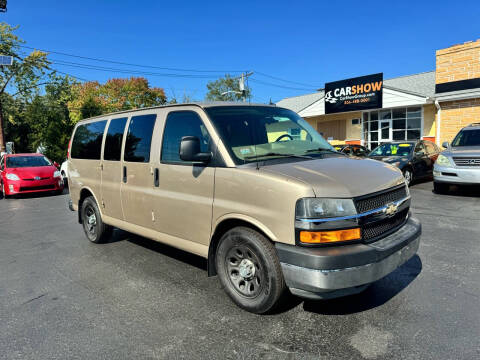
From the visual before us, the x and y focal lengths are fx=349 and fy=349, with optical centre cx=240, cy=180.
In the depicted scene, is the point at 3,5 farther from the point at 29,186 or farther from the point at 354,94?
→ the point at 354,94

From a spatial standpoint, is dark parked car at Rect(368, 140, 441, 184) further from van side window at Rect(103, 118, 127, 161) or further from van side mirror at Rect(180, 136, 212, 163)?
van side mirror at Rect(180, 136, 212, 163)

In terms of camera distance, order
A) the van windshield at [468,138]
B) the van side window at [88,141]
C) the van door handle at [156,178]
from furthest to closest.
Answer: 1. the van windshield at [468,138]
2. the van side window at [88,141]
3. the van door handle at [156,178]

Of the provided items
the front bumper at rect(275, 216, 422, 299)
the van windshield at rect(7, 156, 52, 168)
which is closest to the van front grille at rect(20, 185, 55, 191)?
the van windshield at rect(7, 156, 52, 168)

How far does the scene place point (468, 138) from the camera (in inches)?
402

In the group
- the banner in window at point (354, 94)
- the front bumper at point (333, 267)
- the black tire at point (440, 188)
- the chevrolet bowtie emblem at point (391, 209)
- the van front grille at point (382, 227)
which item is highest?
the banner in window at point (354, 94)

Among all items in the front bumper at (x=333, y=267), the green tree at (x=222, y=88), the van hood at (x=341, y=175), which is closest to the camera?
the front bumper at (x=333, y=267)

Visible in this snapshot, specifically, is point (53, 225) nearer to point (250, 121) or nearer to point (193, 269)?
point (193, 269)

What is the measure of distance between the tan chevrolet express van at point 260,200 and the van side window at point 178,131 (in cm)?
1

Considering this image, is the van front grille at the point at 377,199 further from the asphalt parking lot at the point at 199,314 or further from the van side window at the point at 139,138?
the van side window at the point at 139,138

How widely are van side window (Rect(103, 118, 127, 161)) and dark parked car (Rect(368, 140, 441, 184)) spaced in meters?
9.06

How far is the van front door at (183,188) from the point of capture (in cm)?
354

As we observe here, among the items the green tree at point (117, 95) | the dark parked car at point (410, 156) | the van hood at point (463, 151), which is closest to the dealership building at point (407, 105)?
the dark parked car at point (410, 156)

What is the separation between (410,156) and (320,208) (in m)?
10.4

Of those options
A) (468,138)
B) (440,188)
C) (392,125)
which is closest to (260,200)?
(440,188)
